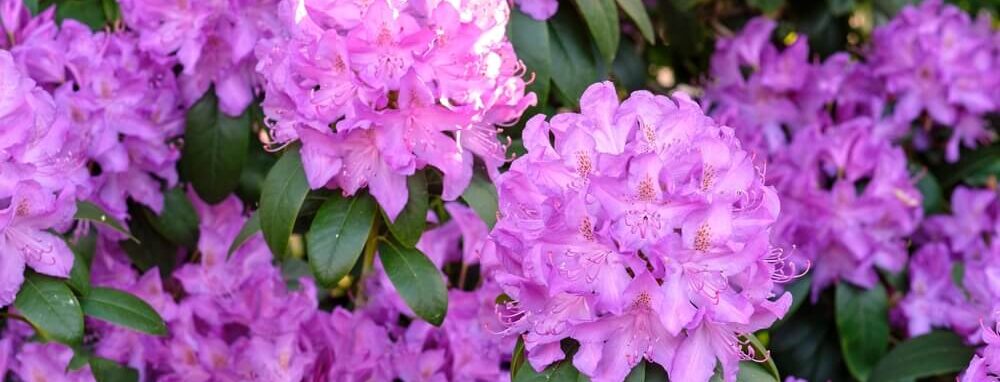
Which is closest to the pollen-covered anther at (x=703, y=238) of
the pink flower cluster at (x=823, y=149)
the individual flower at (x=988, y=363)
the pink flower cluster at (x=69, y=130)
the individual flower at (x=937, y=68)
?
the individual flower at (x=988, y=363)

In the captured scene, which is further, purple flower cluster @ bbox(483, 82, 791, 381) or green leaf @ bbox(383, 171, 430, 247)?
green leaf @ bbox(383, 171, 430, 247)

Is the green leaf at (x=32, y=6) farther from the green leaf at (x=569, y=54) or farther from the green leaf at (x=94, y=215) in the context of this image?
the green leaf at (x=569, y=54)

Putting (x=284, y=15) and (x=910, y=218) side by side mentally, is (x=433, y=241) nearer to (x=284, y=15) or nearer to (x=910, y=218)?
(x=284, y=15)

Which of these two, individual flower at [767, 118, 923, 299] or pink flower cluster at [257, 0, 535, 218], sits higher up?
pink flower cluster at [257, 0, 535, 218]

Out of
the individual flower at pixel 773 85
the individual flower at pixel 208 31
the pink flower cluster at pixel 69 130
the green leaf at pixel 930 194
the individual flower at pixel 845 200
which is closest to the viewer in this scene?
the pink flower cluster at pixel 69 130

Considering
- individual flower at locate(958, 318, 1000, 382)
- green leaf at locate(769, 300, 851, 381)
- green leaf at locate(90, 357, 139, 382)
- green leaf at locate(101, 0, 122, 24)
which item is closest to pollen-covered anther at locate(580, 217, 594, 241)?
individual flower at locate(958, 318, 1000, 382)

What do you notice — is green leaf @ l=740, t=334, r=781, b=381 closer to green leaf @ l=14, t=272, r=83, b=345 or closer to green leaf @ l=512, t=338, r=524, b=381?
green leaf @ l=512, t=338, r=524, b=381

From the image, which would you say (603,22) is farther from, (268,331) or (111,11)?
(111,11)
